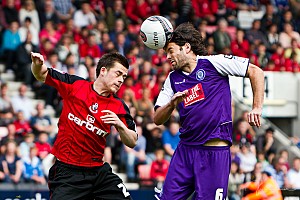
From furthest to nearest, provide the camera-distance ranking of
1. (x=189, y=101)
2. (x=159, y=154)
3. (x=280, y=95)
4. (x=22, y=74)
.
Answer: (x=280, y=95), (x=22, y=74), (x=159, y=154), (x=189, y=101)

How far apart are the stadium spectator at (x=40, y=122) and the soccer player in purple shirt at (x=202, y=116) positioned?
686 cm

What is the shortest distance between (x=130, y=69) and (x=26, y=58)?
213 centimetres

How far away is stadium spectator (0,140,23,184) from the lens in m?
13.8

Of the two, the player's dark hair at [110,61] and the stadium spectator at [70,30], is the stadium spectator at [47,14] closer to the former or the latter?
the stadium spectator at [70,30]

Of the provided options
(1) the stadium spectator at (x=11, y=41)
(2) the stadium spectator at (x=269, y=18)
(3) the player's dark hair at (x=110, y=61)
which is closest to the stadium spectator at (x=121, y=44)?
(1) the stadium spectator at (x=11, y=41)

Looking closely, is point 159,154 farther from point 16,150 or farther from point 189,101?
point 189,101

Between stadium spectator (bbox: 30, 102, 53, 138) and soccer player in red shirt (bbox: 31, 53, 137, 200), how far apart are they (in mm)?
6626

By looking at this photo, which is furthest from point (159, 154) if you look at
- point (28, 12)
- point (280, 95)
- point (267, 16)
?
point (267, 16)

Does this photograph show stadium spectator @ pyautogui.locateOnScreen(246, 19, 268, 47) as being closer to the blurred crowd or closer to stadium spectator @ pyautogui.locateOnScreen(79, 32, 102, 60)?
the blurred crowd

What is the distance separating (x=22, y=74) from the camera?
1655 cm

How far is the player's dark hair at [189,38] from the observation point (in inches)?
328

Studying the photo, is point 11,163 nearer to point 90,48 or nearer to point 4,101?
point 4,101

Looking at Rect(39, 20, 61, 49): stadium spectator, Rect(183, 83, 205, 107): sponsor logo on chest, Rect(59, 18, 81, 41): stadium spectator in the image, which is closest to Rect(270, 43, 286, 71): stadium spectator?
Rect(59, 18, 81, 41): stadium spectator

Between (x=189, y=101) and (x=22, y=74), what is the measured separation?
883cm
